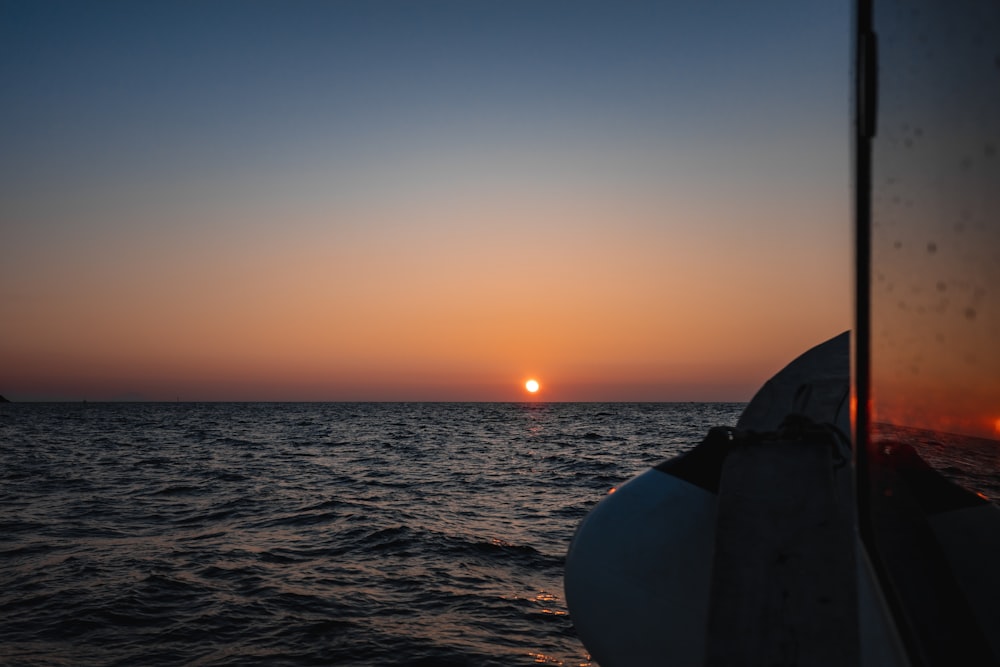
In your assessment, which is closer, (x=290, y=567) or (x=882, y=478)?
(x=882, y=478)

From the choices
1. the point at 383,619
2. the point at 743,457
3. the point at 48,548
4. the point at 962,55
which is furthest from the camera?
the point at 48,548

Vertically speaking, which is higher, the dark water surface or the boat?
the boat

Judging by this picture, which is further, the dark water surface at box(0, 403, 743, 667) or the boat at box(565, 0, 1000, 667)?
the dark water surface at box(0, 403, 743, 667)

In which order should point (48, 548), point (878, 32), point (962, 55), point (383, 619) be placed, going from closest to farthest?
point (962, 55) < point (878, 32) < point (383, 619) < point (48, 548)

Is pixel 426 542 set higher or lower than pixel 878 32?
lower

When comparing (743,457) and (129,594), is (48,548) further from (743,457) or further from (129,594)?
(743,457)

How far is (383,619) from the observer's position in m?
7.38

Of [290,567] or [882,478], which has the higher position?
[882,478]

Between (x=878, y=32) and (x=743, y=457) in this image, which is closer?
(x=878, y=32)

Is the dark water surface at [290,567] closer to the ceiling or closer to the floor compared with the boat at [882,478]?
closer to the floor

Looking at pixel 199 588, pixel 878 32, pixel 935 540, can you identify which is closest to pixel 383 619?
pixel 199 588

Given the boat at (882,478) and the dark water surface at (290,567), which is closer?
the boat at (882,478)

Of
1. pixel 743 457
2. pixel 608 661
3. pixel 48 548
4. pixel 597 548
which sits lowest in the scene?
pixel 48 548

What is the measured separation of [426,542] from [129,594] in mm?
4234
